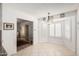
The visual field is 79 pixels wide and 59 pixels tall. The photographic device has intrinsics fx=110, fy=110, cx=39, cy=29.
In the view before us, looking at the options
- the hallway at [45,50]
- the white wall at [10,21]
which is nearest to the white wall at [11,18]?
the white wall at [10,21]

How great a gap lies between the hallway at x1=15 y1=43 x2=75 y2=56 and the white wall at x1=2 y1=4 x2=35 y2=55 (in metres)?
0.20

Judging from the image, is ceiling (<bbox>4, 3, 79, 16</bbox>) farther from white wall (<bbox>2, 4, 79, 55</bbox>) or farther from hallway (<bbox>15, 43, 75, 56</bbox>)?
hallway (<bbox>15, 43, 75, 56</bbox>)

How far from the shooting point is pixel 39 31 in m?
2.40

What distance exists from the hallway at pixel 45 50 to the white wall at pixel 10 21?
20 centimetres

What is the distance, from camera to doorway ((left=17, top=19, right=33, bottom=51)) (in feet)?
7.56

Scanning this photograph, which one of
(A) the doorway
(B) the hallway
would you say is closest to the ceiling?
(A) the doorway

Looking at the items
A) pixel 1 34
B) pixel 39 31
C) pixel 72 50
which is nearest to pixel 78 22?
pixel 72 50

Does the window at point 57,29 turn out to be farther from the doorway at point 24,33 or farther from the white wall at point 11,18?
the doorway at point 24,33

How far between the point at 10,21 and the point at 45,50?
3.13ft

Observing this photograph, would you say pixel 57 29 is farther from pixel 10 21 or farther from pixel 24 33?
pixel 10 21

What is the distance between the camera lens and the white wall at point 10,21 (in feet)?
7.32

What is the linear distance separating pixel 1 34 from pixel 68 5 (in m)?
1.49

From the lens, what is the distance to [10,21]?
7.54ft

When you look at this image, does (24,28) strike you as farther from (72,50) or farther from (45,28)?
(72,50)
